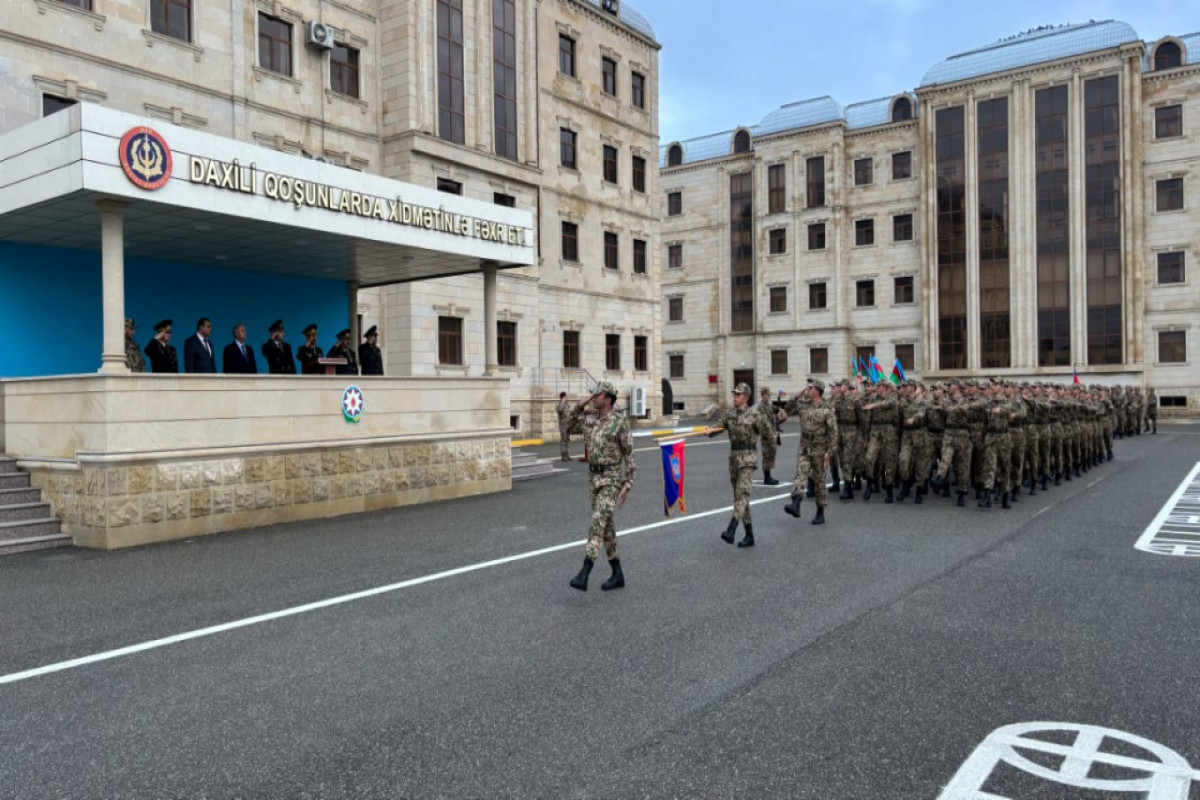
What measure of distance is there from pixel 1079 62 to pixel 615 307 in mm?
29565

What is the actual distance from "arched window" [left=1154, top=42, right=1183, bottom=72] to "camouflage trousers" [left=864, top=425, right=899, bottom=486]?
42384 mm

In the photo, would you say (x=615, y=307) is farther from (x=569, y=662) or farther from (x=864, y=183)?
(x=569, y=662)

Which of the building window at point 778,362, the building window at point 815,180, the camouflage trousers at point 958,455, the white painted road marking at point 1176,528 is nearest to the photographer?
the white painted road marking at point 1176,528

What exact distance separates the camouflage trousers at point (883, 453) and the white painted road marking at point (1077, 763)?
10052 millimetres

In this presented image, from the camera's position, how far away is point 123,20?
20.1 m

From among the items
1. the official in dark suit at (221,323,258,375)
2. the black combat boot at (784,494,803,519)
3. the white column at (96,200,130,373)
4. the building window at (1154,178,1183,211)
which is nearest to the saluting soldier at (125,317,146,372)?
the official in dark suit at (221,323,258,375)

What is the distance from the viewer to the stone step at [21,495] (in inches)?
442

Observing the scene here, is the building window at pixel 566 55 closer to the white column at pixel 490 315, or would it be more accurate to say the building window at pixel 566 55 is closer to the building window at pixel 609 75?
the building window at pixel 609 75

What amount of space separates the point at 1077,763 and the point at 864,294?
50.5m

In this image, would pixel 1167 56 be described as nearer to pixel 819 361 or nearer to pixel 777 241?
pixel 777 241

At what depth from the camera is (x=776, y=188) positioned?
53.6m

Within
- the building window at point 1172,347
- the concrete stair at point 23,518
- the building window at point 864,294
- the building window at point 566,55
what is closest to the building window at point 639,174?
the building window at point 566,55

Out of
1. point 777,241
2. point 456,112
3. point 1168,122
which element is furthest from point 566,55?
point 1168,122

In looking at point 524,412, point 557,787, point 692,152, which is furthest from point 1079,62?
point 557,787
